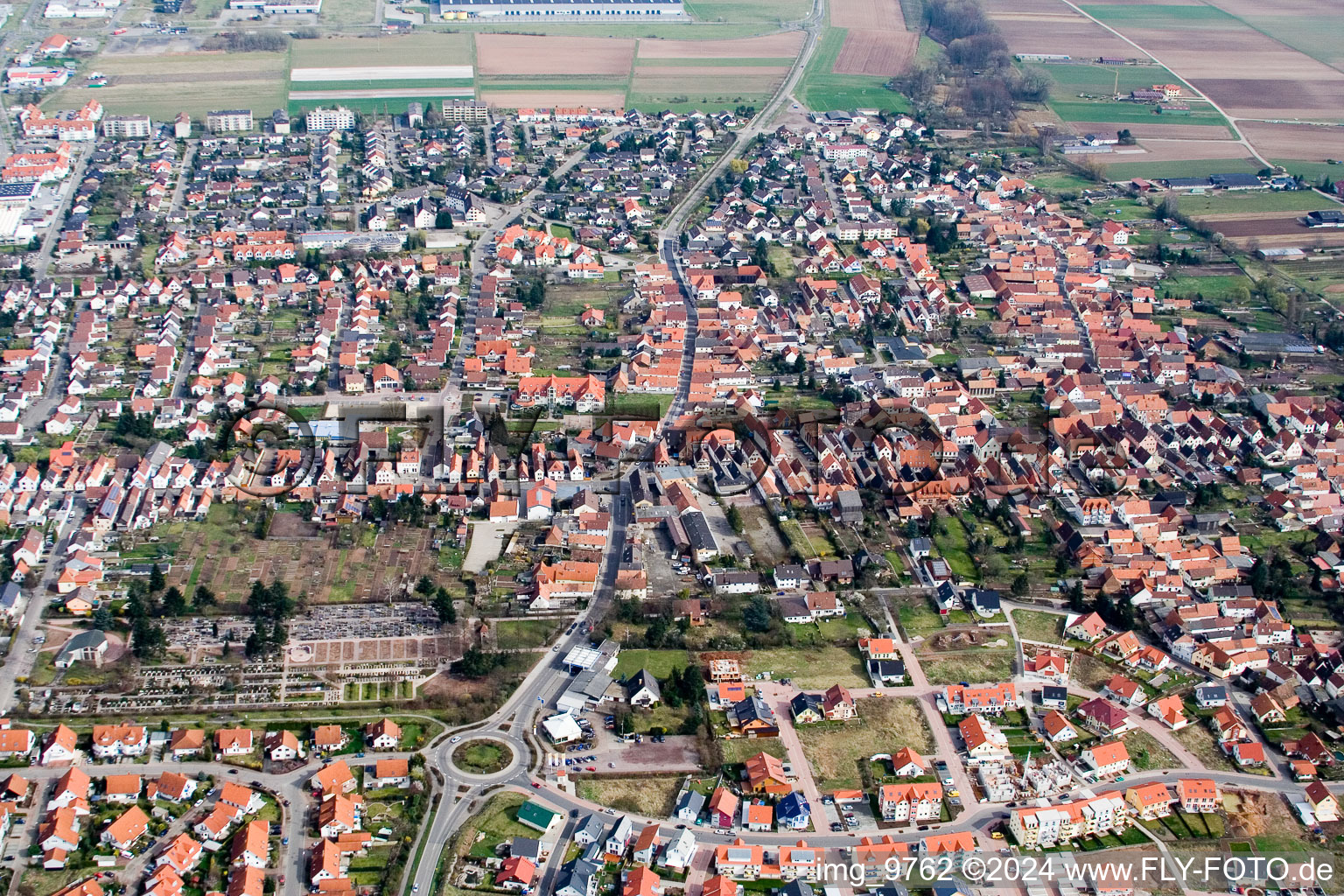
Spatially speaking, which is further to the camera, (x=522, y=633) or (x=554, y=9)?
(x=554, y=9)

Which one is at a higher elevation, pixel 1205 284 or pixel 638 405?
pixel 1205 284

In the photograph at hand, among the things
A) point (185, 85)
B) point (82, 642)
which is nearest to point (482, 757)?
point (82, 642)

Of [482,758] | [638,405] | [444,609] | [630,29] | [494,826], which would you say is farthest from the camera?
[630,29]

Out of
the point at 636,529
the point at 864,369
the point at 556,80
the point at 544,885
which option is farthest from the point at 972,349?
the point at 556,80

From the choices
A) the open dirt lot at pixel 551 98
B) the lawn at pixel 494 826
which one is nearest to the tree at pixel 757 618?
the lawn at pixel 494 826

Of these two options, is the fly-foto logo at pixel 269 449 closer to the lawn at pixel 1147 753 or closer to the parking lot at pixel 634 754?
the parking lot at pixel 634 754

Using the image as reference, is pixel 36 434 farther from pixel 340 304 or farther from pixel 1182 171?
pixel 1182 171

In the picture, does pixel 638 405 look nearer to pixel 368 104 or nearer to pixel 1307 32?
pixel 368 104
